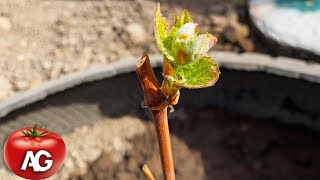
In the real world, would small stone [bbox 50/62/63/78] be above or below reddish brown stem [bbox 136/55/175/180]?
below

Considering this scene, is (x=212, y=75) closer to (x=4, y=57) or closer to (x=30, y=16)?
(x=4, y=57)

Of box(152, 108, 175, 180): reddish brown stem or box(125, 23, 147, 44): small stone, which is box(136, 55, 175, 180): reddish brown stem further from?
box(125, 23, 147, 44): small stone

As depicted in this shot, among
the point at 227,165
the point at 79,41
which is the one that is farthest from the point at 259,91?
the point at 79,41

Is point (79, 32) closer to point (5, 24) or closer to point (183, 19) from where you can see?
point (5, 24)

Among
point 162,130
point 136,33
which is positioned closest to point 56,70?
point 136,33

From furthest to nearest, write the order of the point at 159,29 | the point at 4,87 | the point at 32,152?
the point at 4,87 → the point at 32,152 → the point at 159,29

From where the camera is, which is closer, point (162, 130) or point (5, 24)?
point (162, 130)

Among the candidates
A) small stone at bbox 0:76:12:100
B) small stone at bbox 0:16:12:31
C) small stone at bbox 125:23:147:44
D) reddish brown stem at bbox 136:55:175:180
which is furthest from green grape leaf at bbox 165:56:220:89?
small stone at bbox 0:16:12:31
